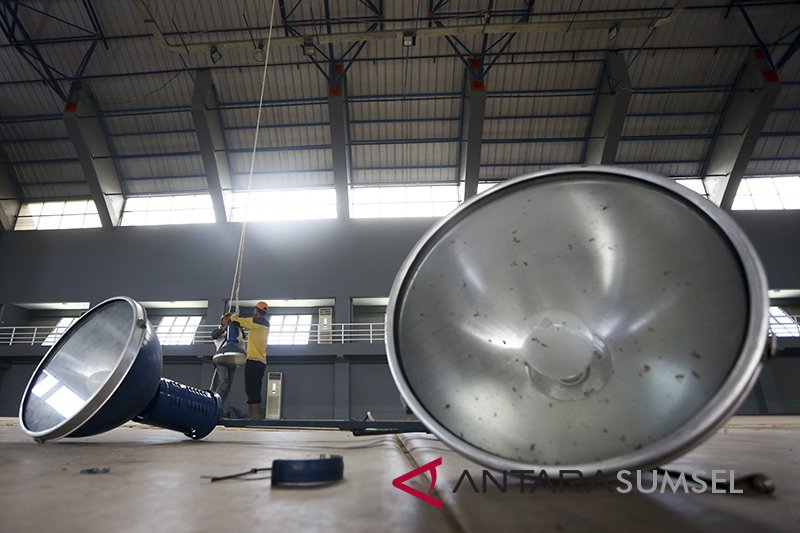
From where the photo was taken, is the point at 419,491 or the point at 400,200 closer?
the point at 419,491

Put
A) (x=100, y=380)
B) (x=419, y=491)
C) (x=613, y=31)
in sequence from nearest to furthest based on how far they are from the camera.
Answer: (x=419, y=491)
(x=100, y=380)
(x=613, y=31)

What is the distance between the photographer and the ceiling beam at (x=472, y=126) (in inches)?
321

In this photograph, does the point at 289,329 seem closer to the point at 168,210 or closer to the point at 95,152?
the point at 168,210

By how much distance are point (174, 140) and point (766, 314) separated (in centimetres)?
1138

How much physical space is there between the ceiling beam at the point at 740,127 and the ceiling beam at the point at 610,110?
8.78 feet

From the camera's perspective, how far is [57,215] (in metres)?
10.4

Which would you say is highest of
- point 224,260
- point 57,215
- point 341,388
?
point 57,215

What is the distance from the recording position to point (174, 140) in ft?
31.7

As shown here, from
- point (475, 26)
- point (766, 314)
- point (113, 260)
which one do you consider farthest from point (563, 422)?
point (113, 260)

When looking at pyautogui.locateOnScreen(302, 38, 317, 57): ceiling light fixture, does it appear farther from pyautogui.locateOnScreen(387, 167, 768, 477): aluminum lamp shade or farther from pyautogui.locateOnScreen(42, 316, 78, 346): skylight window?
pyautogui.locateOnScreen(387, 167, 768, 477): aluminum lamp shade

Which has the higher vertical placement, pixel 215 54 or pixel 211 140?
pixel 215 54

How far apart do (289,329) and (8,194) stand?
815cm

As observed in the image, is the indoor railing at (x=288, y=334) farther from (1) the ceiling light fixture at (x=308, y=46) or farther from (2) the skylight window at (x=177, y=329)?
(1) the ceiling light fixture at (x=308, y=46)

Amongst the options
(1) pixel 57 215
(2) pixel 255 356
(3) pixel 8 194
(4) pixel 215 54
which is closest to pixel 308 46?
(4) pixel 215 54
